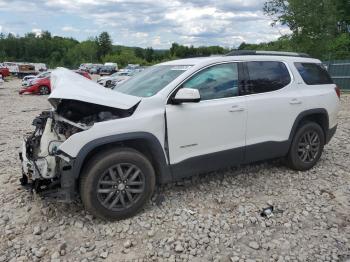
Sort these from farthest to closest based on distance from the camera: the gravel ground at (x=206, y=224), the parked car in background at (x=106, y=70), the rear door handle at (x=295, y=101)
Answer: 1. the parked car in background at (x=106, y=70)
2. the rear door handle at (x=295, y=101)
3. the gravel ground at (x=206, y=224)

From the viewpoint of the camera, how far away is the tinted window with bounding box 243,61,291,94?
5004 mm

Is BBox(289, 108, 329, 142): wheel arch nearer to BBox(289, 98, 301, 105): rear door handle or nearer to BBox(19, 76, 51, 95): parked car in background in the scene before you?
BBox(289, 98, 301, 105): rear door handle

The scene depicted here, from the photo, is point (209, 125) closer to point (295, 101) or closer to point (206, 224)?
point (206, 224)

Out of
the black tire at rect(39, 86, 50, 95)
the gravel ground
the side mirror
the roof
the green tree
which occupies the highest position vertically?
the green tree

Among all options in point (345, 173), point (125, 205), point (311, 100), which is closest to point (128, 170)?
point (125, 205)

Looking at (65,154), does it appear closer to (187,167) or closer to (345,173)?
(187,167)

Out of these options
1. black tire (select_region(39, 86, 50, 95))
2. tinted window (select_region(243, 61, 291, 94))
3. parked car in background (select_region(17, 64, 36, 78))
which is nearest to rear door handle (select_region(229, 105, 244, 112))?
tinted window (select_region(243, 61, 291, 94))

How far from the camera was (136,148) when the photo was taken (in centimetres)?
430

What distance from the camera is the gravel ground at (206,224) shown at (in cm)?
368

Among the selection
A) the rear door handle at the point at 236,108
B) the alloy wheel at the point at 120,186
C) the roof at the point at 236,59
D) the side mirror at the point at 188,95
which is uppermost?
the roof at the point at 236,59

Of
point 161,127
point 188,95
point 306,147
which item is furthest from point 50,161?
point 306,147

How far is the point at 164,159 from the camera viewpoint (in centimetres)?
431

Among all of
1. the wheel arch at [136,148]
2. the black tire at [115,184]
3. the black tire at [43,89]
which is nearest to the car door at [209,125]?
the wheel arch at [136,148]

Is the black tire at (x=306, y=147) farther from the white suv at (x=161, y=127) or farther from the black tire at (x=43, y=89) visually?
the black tire at (x=43, y=89)
